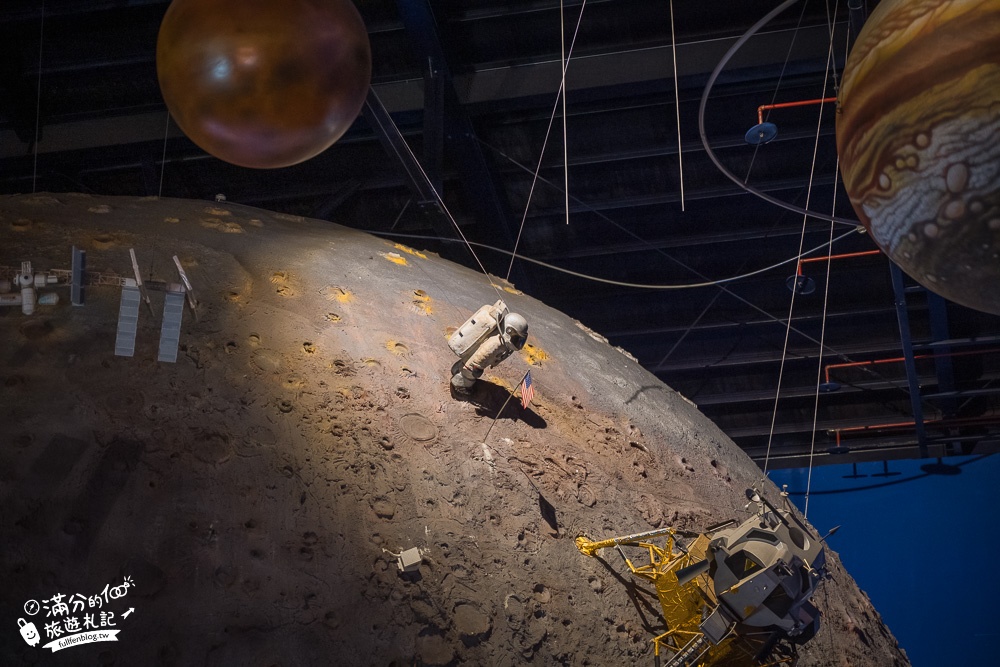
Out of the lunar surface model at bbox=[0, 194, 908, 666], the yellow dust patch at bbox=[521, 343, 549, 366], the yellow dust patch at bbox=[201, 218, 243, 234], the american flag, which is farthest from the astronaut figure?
the yellow dust patch at bbox=[201, 218, 243, 234]

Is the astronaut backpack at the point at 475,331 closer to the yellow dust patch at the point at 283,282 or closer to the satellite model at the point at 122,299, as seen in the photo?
the yellow dust patch at the point at 283,282

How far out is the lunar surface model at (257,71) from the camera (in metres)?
4.30

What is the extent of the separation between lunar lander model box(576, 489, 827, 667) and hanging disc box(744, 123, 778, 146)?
5286 millimetres

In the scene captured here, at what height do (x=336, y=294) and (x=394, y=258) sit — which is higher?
(x=336, y=294)

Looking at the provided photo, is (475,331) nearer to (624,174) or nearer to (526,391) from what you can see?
(526,391)

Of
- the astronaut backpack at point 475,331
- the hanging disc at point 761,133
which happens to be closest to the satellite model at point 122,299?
the astronaut backpack at point 475,331

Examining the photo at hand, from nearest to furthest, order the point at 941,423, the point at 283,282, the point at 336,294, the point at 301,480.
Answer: the point at 301,480 < the point at 283,282 < the point at 336,294 < the point at 941,423

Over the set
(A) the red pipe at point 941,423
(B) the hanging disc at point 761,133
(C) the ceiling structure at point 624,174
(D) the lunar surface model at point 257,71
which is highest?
(D) the lunar surface model at point 257,71

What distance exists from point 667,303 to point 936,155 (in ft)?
34.9

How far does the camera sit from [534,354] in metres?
6.54

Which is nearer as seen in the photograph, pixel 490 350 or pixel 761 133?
pixel 490 350

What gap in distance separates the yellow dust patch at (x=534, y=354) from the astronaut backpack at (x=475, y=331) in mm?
785

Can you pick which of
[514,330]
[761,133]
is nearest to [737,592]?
[514,330]

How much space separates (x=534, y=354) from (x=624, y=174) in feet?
19.9
